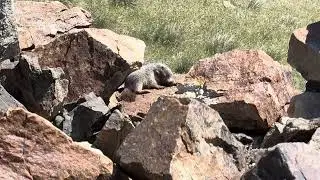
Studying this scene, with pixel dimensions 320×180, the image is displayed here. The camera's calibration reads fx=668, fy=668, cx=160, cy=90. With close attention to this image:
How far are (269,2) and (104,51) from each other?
11614mm

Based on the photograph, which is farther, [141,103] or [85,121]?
[141,103]

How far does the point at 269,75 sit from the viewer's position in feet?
24.8

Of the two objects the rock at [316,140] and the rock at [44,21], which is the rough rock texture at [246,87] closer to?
the rock at [316,140]

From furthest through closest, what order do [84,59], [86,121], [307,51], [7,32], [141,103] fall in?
1. [84,59]
2. [141,103]
3. [307,51]
4. [7,32]
5. [86,121]

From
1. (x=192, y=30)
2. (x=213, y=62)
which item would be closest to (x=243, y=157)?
(x=213, y=62)

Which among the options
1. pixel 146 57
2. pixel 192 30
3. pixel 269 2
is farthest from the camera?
pixel 269 2

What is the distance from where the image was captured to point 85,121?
6574 mm

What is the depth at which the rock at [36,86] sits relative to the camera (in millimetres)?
6688

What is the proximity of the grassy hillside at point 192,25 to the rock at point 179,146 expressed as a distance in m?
6.59

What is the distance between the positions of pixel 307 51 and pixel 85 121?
7.87 feet

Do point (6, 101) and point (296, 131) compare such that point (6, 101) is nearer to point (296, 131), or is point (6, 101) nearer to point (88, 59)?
point (88, 59)

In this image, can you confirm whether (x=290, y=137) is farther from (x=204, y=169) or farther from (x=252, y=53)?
(x=252, y=53)

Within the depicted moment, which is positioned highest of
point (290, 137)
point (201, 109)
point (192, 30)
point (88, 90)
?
point (201, 109)

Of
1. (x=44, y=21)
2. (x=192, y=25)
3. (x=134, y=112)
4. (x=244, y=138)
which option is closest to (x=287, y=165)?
(x=244, y=138)
